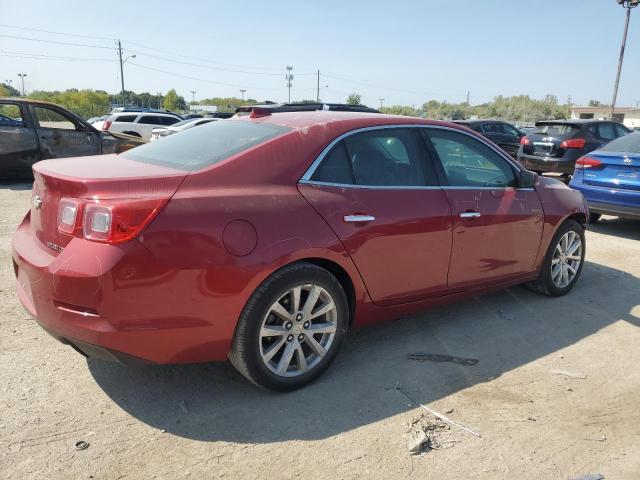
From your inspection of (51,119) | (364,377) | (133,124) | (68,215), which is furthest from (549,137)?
(133,124)

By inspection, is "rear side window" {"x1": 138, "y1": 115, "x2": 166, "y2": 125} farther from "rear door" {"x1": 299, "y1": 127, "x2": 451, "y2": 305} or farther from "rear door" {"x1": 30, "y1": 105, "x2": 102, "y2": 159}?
"rear door" {"x1": 299, "y1": 127, "x2": 451, "y2": 305}

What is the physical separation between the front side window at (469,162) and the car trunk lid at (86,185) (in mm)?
1975

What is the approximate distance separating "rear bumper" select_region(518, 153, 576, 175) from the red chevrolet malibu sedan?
818 centimetres

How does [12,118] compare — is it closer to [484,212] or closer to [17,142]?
[17,142]

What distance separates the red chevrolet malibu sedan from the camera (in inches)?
99.3

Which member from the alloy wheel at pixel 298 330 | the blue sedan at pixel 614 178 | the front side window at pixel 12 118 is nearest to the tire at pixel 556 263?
the alloy wheel at pixel 298 330

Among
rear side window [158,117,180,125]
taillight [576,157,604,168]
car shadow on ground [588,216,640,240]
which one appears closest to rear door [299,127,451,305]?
taillight [576,157,604,168]

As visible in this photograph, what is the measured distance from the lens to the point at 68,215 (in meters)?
2.64

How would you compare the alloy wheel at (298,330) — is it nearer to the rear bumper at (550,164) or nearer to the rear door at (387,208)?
the rear door at (387,208)

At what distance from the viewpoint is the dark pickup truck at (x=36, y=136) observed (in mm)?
9844

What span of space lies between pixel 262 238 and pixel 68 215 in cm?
98

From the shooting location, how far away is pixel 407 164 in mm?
3643

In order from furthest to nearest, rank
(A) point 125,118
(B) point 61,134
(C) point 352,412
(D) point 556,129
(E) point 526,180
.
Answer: (A) point 125,118, (D) point 556,129, (B) point 61,134, (E) point 526,180, (C) point 352,412

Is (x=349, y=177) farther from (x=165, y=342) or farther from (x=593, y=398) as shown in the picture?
(x=593, y=398)
